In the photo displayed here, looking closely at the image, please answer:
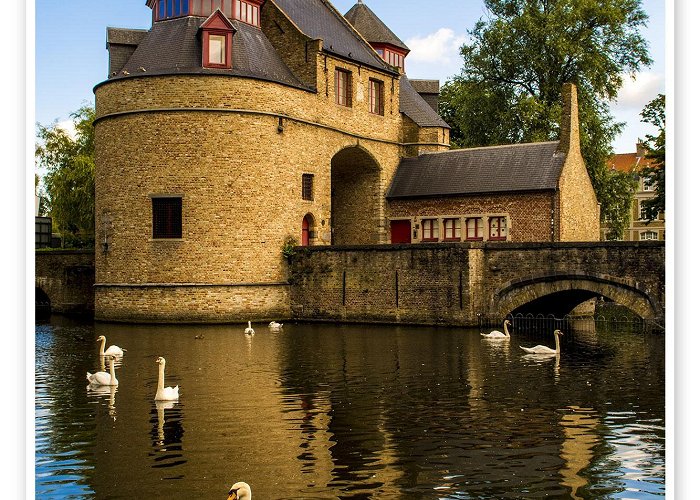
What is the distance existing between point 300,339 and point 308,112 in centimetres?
1134

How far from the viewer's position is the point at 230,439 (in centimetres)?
1177

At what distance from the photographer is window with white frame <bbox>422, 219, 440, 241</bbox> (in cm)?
3706

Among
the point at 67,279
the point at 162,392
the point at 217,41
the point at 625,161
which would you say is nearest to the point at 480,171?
the point at 217,41

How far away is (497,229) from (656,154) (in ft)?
21.8

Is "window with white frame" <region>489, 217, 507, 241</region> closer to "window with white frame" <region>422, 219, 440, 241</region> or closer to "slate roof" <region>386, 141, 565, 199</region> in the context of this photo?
"slate roof" <region>386, 141, 565, 199</region>

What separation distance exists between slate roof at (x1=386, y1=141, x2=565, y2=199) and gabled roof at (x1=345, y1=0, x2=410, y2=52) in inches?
436

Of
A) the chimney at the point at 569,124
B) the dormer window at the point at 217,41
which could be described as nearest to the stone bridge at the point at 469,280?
the chimney at the point at 569,124

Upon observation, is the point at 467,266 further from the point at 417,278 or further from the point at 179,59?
the point at 179,59

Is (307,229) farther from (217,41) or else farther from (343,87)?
(217,41)

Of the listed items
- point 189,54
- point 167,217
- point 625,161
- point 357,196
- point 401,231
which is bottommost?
point 401,231

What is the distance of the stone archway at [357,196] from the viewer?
3834 cm

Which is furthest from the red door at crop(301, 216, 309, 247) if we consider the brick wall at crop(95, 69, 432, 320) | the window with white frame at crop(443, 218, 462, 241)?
the window with white frame at crop(443, 218, 462, 241)

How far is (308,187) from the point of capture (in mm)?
33844

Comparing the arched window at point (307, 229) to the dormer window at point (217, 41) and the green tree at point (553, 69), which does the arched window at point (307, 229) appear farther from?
the green tree at point (553, 69)
